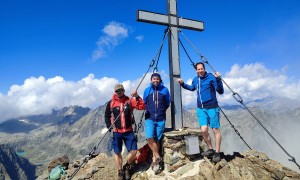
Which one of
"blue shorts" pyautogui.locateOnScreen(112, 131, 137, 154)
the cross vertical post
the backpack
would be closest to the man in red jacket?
"blue shorts" pyautogui.locateOnScreen(112, 131, 137, 154)

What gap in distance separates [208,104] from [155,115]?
2005mm

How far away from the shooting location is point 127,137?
1094 cm

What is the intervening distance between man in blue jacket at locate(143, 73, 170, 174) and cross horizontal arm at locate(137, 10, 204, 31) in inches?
99.5

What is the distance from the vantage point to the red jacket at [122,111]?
35.5ft

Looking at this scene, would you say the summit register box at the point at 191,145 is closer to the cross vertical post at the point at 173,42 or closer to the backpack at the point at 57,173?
the cross vertical post at the point at 173,42

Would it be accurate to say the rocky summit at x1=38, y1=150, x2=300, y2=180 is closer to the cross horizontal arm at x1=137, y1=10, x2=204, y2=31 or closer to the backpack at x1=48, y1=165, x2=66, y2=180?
the backpack at x1=48, y1=165, x2=66, y2=180

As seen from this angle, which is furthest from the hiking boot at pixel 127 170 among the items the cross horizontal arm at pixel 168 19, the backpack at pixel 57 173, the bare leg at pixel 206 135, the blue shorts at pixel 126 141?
the cross horizontal arm at pixel 168 19

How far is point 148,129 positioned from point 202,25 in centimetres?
598

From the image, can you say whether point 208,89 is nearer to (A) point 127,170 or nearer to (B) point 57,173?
(A) point 127,170

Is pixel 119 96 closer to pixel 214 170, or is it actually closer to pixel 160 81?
pixel 160 81

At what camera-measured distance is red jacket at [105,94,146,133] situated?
10.8 metres

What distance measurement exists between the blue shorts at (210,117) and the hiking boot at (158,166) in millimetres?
2081

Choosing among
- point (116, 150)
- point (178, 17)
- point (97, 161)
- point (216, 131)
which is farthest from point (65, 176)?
point (178, 17)

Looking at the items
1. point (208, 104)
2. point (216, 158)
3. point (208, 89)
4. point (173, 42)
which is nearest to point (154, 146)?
point (216, 158)
